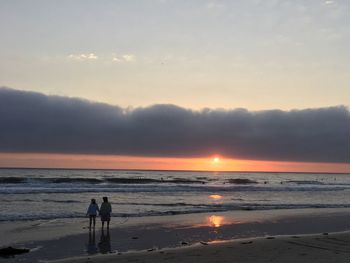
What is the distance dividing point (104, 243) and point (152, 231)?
3.11 m

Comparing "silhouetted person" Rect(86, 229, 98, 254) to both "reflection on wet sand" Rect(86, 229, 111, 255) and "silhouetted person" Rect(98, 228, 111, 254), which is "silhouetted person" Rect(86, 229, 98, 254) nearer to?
"reflection on wet sand" Rect(86, 229, 111, 255)

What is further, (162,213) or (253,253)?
(162,213)

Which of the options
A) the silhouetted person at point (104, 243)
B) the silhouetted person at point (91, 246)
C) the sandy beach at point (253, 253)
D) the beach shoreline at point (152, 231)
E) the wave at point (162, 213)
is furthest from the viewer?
the wave at point (162, 213)

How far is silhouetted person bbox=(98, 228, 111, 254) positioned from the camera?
1395cm

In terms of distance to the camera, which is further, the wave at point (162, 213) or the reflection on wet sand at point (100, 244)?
the wave at point (162, 213)

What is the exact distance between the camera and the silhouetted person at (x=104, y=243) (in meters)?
13.9

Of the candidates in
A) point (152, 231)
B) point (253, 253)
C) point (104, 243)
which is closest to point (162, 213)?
point (152, 231)

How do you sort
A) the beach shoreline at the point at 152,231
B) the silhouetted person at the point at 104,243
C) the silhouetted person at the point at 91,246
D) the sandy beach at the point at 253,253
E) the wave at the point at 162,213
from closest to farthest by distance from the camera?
1. the sandy beach at the point at 253,253
2. the silhouetted person at the point at 91,246
3. the silhouetted person at the point at 104,243
4. the beach shoreline at the point at 152,231
5. the wave at the point at 162,213

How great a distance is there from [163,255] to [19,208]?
15600 millimetres

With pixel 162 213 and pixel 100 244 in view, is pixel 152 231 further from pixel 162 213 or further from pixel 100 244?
pixel 162 213

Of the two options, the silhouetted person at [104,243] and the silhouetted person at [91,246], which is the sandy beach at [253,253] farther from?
the silhouetted person at [91,246]

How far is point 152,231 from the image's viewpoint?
17953 mm

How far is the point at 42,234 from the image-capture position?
16672 mm

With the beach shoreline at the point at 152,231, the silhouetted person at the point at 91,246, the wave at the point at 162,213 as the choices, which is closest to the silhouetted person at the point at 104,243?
the beach shoreline at the point at 152,231
